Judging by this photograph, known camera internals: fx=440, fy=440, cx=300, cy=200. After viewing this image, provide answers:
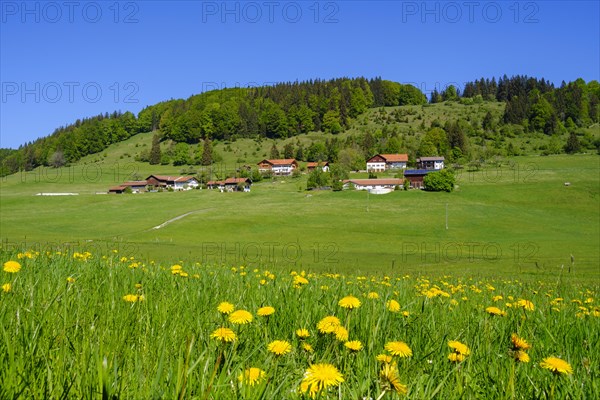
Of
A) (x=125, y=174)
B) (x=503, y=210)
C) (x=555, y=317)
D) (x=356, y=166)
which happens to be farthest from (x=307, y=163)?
(x=555, y=317)

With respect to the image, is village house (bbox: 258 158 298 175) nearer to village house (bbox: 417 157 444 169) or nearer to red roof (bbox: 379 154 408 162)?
red roof (bbox: 379 154 408 162)

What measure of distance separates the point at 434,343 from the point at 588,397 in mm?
917

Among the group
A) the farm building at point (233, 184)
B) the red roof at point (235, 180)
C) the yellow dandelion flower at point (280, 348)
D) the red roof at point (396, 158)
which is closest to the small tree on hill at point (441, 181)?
the farm building at point (233, 184)

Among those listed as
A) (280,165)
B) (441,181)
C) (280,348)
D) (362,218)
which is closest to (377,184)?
(441,181)

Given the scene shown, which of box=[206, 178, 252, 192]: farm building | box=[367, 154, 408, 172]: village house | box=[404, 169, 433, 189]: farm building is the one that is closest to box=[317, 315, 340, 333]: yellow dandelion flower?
box=[404, 169, 433, 189]: farm building

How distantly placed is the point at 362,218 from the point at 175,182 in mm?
78388

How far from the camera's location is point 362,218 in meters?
77.4

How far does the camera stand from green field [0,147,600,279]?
52344mm

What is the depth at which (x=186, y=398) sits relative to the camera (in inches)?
57.5

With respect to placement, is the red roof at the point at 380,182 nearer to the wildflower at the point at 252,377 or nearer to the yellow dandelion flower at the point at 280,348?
the yellow dandelion flower at the point at 280,348

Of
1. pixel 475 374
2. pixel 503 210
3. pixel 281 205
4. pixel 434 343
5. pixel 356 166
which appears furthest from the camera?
pixel 356 166

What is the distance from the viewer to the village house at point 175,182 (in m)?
136

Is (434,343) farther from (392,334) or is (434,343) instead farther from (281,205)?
(281,205)

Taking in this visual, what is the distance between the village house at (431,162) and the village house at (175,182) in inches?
2864
